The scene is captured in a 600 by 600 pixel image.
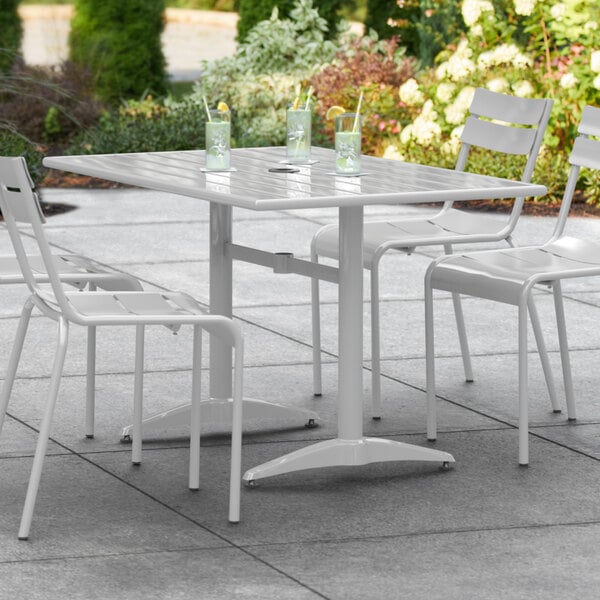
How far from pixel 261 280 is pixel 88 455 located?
3.22 metres

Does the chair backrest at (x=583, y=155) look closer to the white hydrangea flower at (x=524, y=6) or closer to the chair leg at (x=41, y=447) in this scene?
the chair leg at (x=41, y=447)

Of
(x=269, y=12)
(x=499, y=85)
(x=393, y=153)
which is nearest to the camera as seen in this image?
(x=499, y=85)

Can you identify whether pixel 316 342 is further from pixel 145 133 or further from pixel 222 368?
pixel 145 133

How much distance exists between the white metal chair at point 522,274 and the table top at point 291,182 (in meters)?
0.32

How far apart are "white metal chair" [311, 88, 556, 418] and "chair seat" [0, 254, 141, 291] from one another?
86 cm

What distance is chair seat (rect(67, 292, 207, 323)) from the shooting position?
170 inches

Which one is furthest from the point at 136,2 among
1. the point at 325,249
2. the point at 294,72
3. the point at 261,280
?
the point at 325,249

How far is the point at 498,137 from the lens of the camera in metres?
6.18

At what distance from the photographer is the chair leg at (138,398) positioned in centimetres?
476

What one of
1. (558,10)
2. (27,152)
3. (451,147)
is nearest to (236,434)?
(27,152)

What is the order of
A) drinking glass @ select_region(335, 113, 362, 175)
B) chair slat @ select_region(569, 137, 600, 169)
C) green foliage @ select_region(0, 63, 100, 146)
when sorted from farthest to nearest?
1. green foliage @ select_region(0, 63, 100, 146)
2. chair slat @ select_region(569, 137, 600, 169)
3. drinking glass @ select_region(335, 113, 362, 175)

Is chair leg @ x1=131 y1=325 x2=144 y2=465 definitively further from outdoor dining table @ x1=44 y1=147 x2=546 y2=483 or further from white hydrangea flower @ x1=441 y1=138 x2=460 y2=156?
white hydrangea flower @ x1=441 y1=138 x2=460 y2=156

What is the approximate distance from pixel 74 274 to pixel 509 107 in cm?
199

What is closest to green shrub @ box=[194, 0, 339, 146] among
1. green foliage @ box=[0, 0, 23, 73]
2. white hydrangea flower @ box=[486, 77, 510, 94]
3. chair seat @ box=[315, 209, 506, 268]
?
green foliage @ box=[0, 0, 23, 73]
